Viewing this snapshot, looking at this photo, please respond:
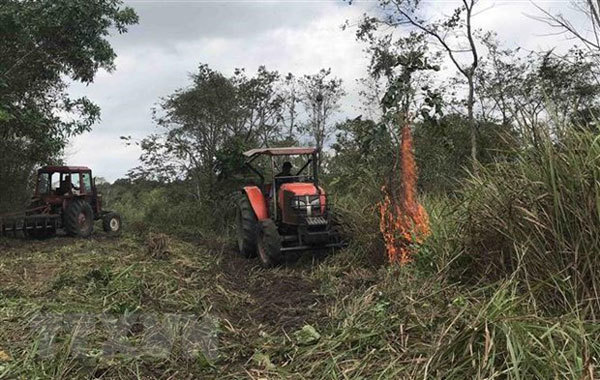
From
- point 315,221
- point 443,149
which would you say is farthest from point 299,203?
point 443,149

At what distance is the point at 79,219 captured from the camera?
14242 mm

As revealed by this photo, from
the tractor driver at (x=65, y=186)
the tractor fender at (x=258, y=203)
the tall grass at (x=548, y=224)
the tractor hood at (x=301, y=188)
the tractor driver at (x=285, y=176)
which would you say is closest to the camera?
the tall grass at (x=548, y=224)

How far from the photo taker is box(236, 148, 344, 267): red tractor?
848cm

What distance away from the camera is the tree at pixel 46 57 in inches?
440

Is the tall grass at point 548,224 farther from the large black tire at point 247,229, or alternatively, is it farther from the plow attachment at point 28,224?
the plow attachment at point 28,224

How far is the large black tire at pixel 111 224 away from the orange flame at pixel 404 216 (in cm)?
1064

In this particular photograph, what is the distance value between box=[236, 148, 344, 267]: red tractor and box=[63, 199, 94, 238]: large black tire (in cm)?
597

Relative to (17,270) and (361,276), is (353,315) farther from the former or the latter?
(17,270)

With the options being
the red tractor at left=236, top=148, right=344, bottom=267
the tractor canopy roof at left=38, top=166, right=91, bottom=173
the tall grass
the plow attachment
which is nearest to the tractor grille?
the red tractor at left=236, top=148, right=344, bottom=267

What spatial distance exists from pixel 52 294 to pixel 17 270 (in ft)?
8.34

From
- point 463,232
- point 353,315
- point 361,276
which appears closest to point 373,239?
point 361,276

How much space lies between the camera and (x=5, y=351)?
13.6 feet

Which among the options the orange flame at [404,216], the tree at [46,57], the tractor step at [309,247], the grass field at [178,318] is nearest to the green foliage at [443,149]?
the orange flame at [404,216]

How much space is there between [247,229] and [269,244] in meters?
1.03
